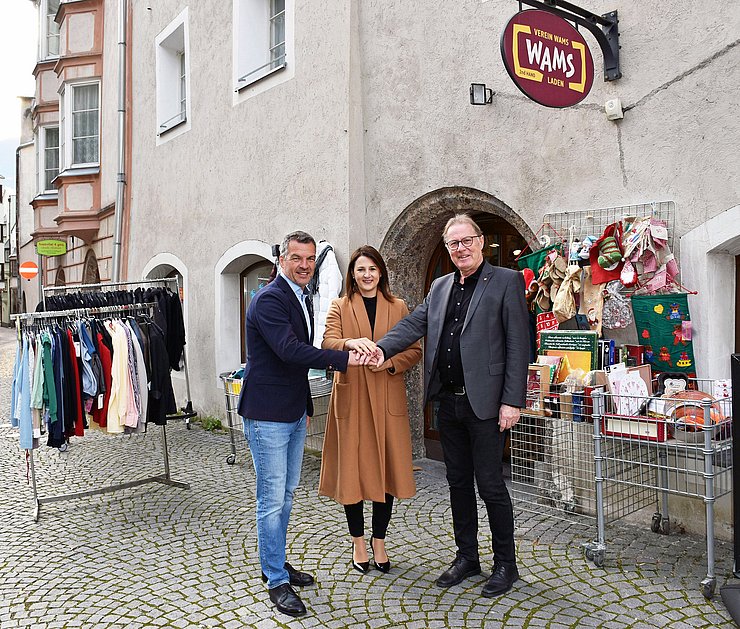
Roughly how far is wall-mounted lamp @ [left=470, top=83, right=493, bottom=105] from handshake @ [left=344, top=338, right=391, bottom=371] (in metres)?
2.68

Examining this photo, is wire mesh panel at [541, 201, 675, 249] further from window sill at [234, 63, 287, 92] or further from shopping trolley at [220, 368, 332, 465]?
window sill at [234, 63, 287, 92]

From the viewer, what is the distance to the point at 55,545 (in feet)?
16.4

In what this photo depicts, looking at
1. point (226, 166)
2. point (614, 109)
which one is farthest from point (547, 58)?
point (226, 166)

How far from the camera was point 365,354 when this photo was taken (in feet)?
13.1

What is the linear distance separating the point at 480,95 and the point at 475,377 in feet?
9.51

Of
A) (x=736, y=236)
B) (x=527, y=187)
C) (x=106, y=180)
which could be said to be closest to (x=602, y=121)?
(x=527, y=187)

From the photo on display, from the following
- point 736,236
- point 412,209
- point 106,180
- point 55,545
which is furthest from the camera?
point 106,180

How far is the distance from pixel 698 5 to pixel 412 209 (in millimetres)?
2879

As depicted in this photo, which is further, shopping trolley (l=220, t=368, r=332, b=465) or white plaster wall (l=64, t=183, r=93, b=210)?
white plaster wall (l=64, t=183, r=93, b=210)

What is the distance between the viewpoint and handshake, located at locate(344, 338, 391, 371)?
13.0ft

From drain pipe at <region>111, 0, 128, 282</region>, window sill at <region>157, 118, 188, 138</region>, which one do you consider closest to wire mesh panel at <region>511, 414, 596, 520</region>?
window sill at <region>157, 118, 188, 138</region>

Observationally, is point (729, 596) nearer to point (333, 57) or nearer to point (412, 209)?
point (412, 209)

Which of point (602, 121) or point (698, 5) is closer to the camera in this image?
point (698, 5)

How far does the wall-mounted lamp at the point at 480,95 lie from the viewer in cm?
578
